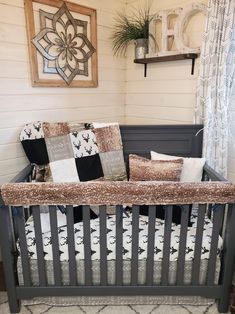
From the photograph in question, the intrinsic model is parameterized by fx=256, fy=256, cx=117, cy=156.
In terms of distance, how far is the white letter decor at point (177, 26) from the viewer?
6.27 ft

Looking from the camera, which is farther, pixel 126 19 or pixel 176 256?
pixel 126 19

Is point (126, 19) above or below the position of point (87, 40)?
above

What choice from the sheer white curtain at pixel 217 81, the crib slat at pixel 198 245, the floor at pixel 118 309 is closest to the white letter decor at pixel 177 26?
the sheer white curtain at pixel 217 81

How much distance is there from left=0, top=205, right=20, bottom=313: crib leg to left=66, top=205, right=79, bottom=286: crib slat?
30 centimetres

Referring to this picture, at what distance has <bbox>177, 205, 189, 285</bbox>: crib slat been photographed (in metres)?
1.30

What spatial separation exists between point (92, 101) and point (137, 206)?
1304 mm

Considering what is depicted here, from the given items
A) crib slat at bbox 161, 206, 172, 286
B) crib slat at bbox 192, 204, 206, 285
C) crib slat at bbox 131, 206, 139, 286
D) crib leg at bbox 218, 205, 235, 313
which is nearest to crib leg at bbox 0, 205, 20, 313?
crib slat at bbox 131, 206, 139, 286

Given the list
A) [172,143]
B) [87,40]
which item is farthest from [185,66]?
[87,40]

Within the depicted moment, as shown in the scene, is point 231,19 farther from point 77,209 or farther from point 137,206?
point 77,209

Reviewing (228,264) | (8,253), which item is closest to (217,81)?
(228,264)

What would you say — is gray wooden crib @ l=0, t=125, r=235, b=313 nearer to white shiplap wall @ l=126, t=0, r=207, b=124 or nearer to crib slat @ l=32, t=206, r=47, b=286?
crib slat @ l=32, t=206, r=47, b=286

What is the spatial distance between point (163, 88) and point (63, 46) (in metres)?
0.91

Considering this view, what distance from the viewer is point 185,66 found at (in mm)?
2102

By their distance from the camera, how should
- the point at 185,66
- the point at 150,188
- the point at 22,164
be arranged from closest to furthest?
the point at 150,188
the point at 22,164
the point at 185,66
